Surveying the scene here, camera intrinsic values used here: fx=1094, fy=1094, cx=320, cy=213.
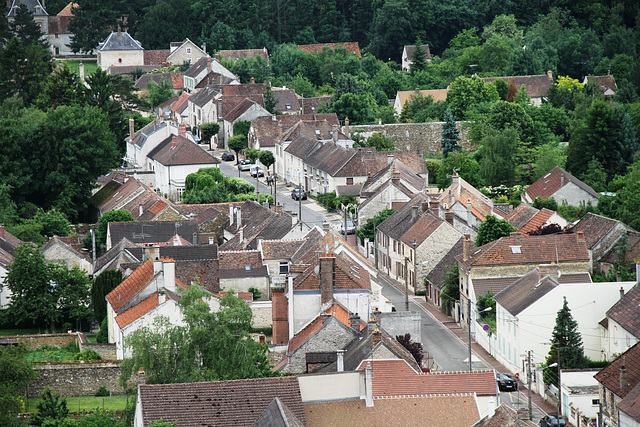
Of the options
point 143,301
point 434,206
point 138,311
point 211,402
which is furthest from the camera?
point 434,206

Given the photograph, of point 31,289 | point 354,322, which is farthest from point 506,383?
point 31,289

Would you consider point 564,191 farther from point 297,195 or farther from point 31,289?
point 31,289

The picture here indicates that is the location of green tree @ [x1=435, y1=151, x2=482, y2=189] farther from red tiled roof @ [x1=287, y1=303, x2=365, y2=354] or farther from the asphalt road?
red tiled roof @ [x1=287, y1=303, x2=365, y2=354]

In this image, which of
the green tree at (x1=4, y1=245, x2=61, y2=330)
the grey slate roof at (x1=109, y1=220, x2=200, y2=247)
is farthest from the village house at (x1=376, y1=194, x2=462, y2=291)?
the green tree at (x1=4, y1=245, x2=61, y2=330)

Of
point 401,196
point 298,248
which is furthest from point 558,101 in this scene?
point 298,248

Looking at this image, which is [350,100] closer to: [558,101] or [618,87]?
[558,101]

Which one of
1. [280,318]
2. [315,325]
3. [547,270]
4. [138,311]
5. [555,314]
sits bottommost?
[555,314]
